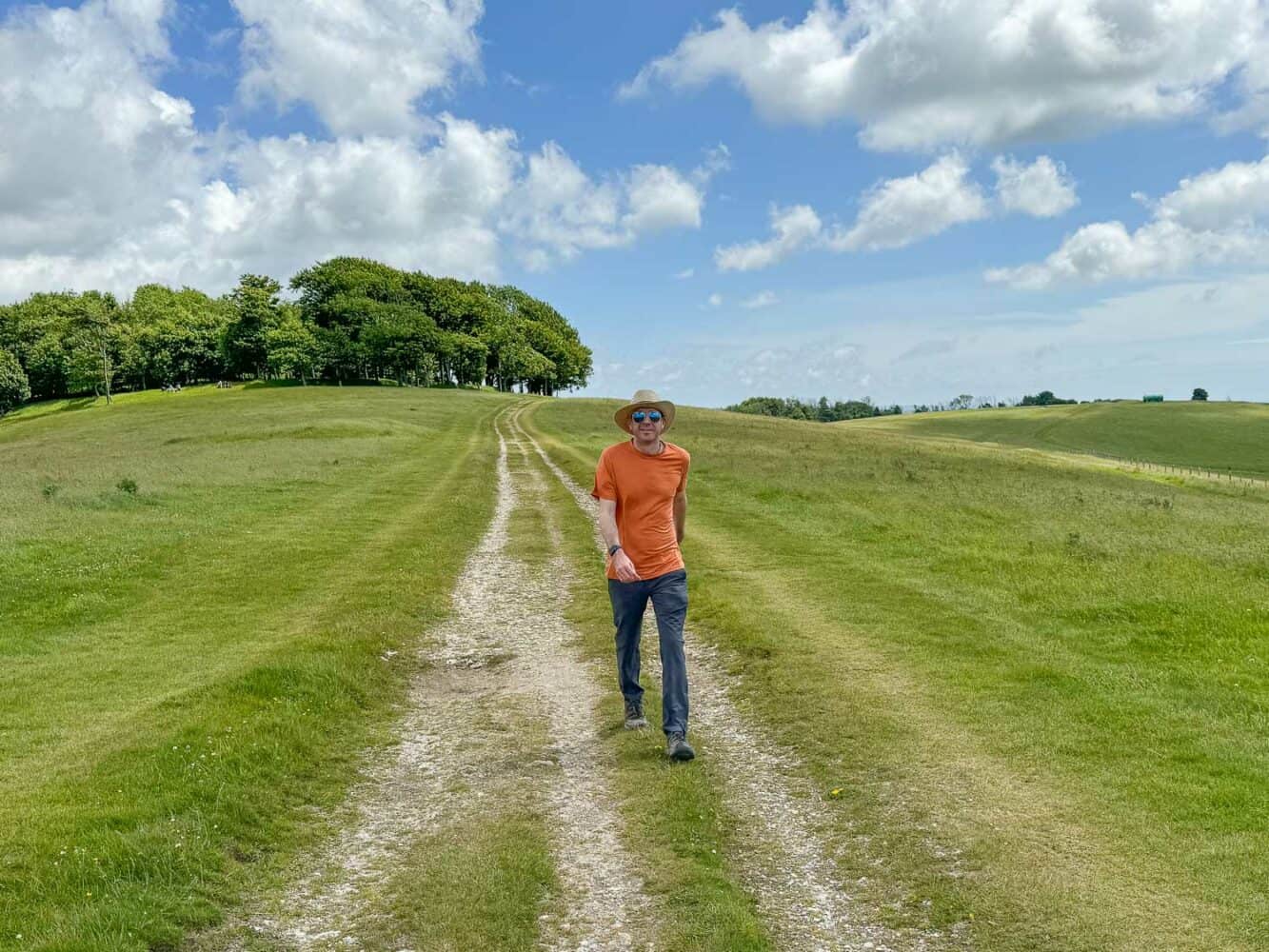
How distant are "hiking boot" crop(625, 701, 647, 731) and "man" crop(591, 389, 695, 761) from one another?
690mm

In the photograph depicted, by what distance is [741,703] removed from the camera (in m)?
11.2

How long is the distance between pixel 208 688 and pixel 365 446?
41095 millimetres

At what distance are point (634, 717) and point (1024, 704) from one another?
14.5 feet

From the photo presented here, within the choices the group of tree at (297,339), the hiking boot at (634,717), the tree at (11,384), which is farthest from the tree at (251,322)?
the hiking boot at (634,717)

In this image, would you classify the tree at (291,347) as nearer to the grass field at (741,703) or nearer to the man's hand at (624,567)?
the grass field at (741,703)

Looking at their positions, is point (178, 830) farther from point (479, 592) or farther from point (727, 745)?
point (479, 592)

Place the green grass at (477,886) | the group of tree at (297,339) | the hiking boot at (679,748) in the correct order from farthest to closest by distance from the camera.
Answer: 1. the group of tree at (297,339)
2. the hiking boot at (679,748)
3. the green grass at (477,886)

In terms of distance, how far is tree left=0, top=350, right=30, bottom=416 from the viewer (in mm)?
122125

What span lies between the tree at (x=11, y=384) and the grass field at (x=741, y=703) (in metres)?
116

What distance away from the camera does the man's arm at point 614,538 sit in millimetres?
9133

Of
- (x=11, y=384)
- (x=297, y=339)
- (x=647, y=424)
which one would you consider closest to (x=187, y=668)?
(x=647, y=424)

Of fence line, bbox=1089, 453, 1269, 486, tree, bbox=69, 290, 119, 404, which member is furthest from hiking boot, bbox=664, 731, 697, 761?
tree, bbox=69, 290, 119, 404

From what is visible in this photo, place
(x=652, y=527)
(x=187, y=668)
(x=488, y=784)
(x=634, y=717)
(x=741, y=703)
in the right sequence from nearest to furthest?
(x=488, y=784)
(x=652, y=527)
(x=634, y=717)
(x=741, y=703)
(x=187, y=668)

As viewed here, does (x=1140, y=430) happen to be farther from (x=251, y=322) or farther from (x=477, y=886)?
(x=477, y=886)
